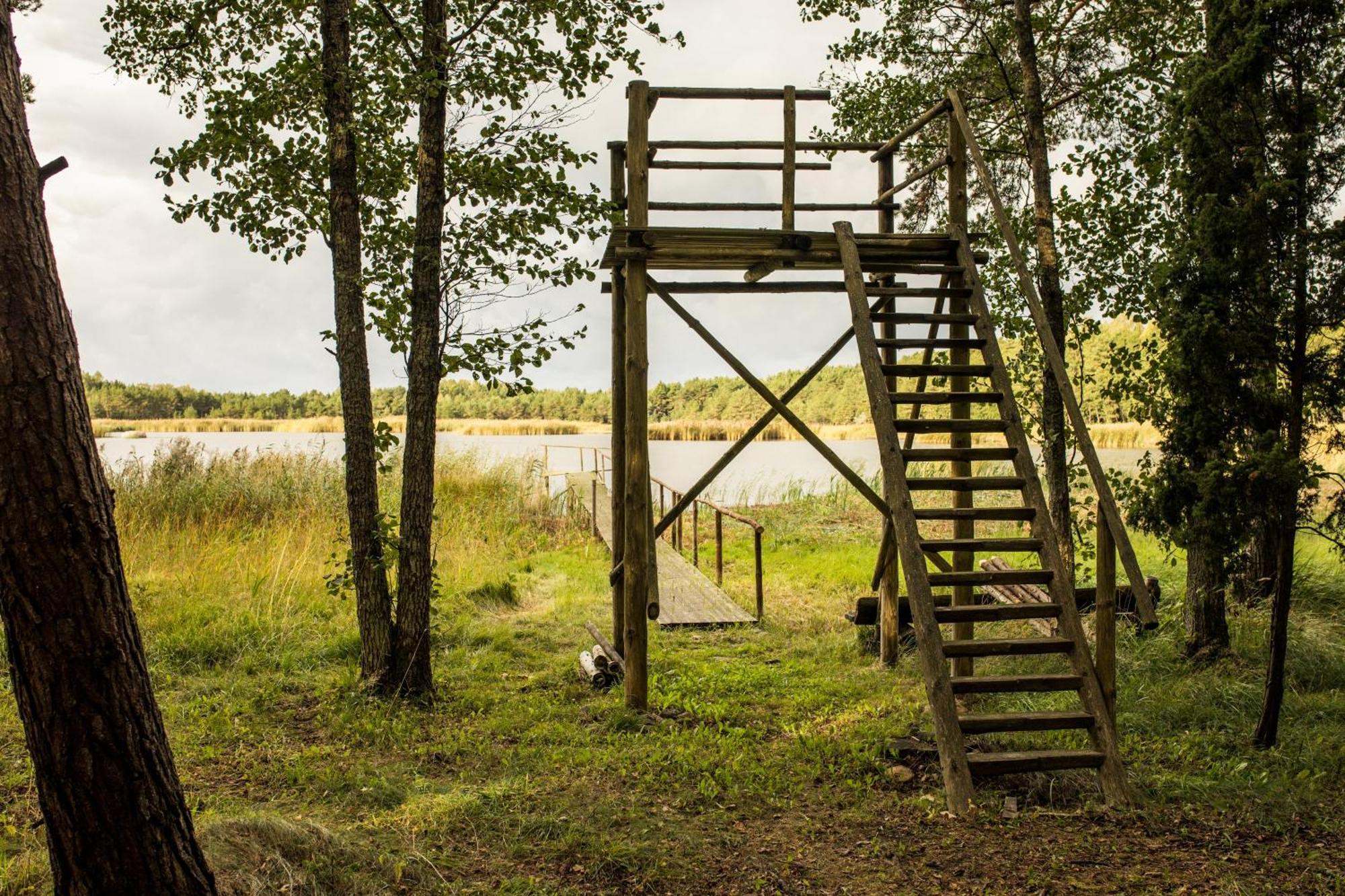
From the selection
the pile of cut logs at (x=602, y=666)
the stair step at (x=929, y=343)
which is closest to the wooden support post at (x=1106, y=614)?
the stair step at (x=929, y=343)

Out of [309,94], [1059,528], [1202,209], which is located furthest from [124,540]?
[1202,209]

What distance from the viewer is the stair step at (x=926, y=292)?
23.8ft

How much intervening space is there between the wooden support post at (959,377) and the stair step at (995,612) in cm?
116

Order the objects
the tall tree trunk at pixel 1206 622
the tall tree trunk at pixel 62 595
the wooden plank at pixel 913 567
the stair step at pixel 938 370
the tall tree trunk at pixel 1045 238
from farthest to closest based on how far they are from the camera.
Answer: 1. the tall tree trunk at pixel 1045 238
2. the tall tree trunk at pixel 1206 622
3. the stair step at pixel 938 370
4. the wooden plank at pixel 913 567
5. the tall tree trunk at pixel 62 595

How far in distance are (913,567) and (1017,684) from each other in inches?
35.4

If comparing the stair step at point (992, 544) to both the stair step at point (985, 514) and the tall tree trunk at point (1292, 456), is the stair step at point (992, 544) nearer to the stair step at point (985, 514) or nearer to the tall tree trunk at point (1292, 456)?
the stair step at point (985, 514)

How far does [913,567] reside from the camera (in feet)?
18.5

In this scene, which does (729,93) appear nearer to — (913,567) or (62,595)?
(913,567)

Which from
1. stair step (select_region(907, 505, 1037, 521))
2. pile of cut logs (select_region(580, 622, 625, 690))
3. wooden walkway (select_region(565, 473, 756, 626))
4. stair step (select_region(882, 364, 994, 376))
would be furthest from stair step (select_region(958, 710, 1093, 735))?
wooden walkway (select_region(565, 473, 756, 626))

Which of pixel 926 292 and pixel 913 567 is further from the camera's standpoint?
pixel 926 292

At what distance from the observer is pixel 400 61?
702 centimetres

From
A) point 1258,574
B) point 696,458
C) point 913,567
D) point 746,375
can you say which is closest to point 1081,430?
point 913,567

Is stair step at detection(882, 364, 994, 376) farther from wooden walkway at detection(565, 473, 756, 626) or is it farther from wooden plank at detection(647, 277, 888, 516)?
wooden walkway at detection(565, 473, 756, 626)

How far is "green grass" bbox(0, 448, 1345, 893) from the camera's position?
4250 mm
